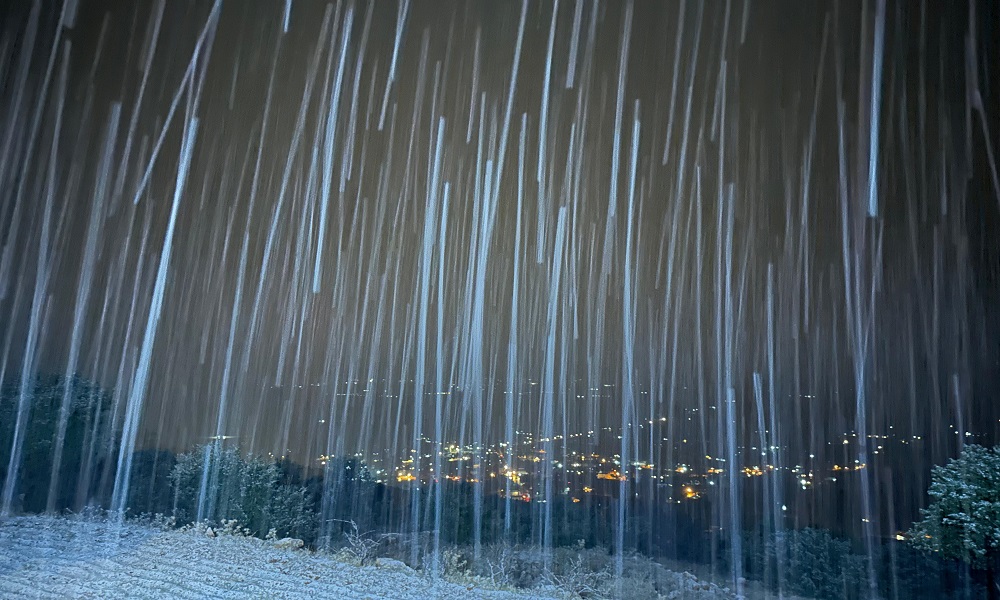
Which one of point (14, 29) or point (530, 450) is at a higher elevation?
point (14, 29)

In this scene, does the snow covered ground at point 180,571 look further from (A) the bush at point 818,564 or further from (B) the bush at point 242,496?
(A) the bush at point 818,564

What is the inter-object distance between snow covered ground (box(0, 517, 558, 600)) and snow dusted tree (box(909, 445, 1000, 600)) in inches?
274

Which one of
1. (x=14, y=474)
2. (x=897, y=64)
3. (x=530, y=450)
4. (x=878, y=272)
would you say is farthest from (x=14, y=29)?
(x=878, y=272)

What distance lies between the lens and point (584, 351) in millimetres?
24828

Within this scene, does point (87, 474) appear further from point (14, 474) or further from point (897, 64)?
point (897, 64)

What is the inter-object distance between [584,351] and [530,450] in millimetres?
4381

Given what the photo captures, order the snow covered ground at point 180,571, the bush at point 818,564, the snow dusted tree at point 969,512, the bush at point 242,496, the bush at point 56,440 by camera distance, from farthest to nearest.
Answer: the bush at point 56,440 → the bush at point 242,496 → the bush at point 818,564 → the snow dusted tree at point 969,512 → the snow covered ground at point 180,571

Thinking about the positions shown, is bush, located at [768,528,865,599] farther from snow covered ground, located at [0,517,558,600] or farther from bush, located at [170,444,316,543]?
bush, located at [170,444,316,543]

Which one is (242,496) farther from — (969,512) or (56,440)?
(969,512)

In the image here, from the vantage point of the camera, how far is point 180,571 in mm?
8438

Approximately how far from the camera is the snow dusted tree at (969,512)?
33.4 ft

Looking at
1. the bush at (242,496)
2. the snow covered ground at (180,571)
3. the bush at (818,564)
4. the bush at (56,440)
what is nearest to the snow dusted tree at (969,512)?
the bush at (818,564)

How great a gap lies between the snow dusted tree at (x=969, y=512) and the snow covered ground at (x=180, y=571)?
6952mm

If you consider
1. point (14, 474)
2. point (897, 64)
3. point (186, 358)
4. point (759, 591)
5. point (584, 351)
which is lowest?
point (759, 591)
